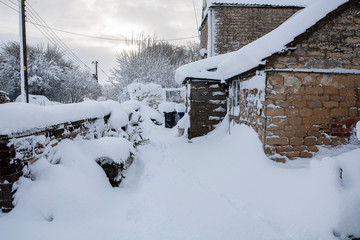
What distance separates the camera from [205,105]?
8023 millimetres

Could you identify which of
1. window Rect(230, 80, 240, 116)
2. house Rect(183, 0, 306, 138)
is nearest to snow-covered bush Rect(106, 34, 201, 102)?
house Rect(183, 0, 306, 138)

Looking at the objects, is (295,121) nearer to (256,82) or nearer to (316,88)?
(316,88)

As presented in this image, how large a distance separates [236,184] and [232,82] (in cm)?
398

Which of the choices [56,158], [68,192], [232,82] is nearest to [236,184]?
[68,192]

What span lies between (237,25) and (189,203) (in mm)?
11438

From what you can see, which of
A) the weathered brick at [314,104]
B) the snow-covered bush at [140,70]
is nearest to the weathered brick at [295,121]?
the weathered brick at [314,104]

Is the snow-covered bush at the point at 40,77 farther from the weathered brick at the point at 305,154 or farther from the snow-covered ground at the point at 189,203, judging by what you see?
the weathered brick at the point at 305,154

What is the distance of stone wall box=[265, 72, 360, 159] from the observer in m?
4.53

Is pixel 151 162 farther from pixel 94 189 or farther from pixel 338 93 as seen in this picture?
pixel 338 93

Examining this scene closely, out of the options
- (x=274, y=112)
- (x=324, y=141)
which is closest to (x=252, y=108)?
(x=274, y=112)

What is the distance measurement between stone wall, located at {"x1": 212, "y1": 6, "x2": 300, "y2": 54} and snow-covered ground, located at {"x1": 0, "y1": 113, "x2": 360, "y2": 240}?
367 inches

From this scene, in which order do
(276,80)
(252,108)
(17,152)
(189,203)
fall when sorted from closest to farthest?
1. (17,152)
2. (189,203)
3. (276,80)
4. (252,108)

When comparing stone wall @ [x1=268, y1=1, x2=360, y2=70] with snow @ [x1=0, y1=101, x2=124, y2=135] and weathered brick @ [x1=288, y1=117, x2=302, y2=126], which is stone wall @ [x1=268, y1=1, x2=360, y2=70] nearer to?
weathered brick @ [x1=288, y1=117, x2=302, y2=126]

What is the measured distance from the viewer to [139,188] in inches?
165
